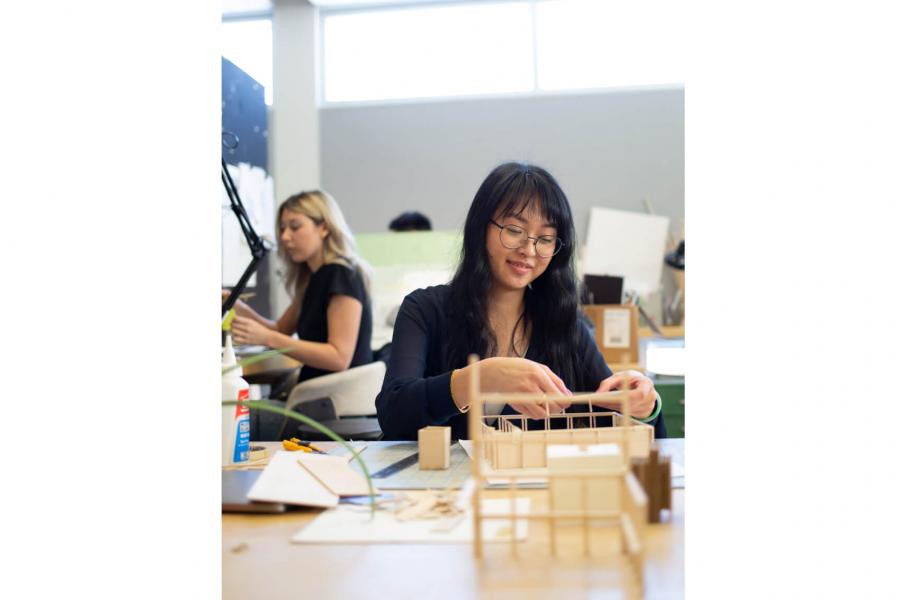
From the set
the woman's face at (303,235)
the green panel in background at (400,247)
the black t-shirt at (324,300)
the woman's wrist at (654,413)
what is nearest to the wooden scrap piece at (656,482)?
the woman's wrist at (654,413)

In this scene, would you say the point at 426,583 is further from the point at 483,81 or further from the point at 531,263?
the point at 483,81

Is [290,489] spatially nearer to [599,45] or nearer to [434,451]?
[434,451]

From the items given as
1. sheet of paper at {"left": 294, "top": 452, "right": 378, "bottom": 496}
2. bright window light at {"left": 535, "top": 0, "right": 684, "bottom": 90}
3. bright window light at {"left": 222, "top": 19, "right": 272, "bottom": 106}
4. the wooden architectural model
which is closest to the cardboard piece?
bright window light at {"left": 222, "top": 19, "right": 272, "bottom": 106}

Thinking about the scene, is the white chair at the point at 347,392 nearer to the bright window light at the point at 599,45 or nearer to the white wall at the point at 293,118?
the white wall at the point at 293,118

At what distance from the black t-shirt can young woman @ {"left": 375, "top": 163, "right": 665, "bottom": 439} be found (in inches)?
42.8

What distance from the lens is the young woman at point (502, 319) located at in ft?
3.45

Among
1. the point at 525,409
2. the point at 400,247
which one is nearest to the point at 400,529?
the point at 525,409

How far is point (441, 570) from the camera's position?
0.60 metres

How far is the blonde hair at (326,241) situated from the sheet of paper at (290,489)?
1.58 meters

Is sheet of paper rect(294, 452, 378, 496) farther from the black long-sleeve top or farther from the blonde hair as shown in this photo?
the blonde hair

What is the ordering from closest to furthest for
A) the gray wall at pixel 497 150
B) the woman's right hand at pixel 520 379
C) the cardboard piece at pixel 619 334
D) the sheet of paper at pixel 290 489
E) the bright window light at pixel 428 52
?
the sheet of paper at pixel 290 489, the woman's right hand at pixel 520 379, the cardboard piece at pixel 619 334, the bright window light at pixel 428 52, the gray wall at pixel 497 150

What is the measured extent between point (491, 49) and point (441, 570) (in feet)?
12.3
